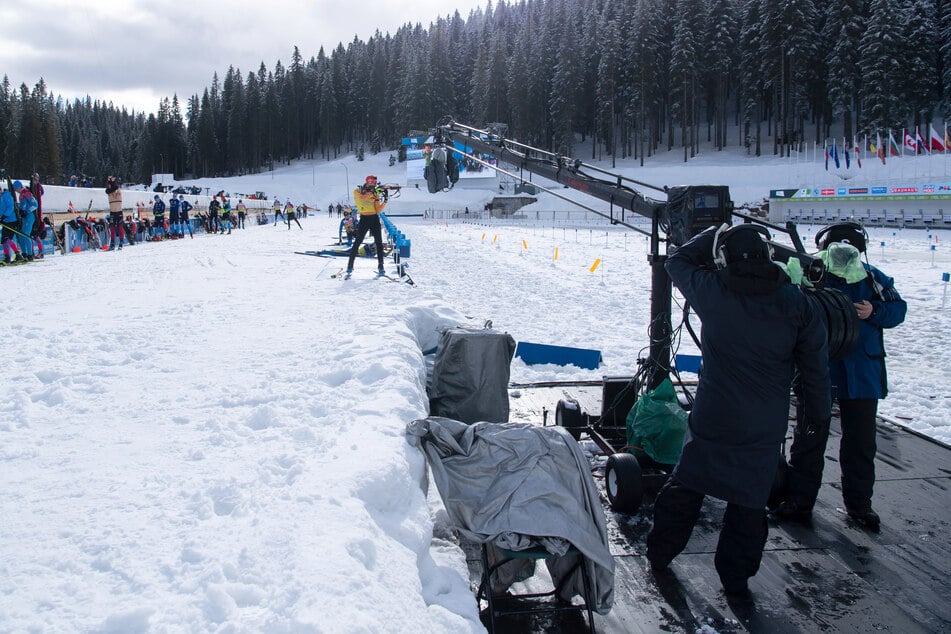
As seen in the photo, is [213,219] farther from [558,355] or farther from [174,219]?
[558,355]

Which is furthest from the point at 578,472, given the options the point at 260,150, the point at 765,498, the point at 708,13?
the point at 260,150

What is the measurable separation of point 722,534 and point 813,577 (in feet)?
1.98

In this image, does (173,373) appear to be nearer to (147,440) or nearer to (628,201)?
(147,440)

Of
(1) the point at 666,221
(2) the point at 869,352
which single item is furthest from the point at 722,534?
(1) the point at 666,221

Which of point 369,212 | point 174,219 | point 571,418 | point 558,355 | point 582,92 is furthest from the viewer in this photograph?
point 582,92

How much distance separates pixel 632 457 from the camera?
4.20 meters

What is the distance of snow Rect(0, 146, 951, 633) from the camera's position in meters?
2.26

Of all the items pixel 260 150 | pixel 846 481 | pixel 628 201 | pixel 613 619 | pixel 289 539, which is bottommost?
pixel 613 619

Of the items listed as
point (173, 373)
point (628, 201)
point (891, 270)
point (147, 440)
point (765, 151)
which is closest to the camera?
point (147, 440)

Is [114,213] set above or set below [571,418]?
above

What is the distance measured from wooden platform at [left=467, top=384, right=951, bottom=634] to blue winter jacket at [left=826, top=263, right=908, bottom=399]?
0.86m

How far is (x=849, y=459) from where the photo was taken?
4.12 meters

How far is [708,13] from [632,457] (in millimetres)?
74685

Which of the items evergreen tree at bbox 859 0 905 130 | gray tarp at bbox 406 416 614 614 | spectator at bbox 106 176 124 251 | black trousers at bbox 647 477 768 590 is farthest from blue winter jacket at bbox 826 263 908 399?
evergreen tree at bbox 859 0 905 130
